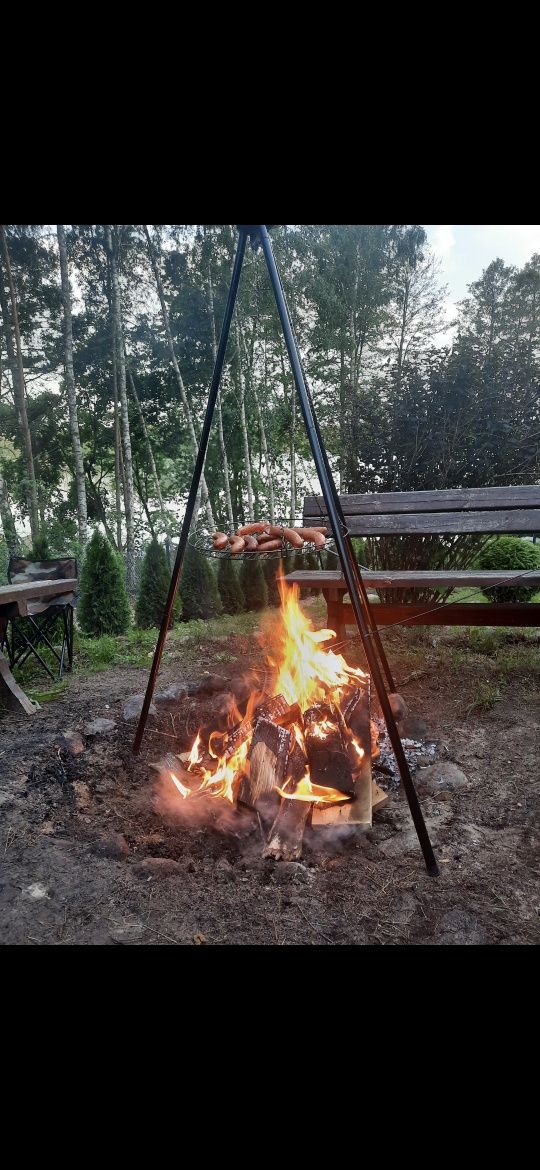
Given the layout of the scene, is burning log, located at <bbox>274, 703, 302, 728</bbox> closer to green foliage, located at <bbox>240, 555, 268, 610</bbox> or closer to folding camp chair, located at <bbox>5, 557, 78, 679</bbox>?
folding camp chair, located at <bbox>5, 557, 78, 679</bbox>

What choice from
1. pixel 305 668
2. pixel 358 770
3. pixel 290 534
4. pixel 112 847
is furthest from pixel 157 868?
pixel 290 534

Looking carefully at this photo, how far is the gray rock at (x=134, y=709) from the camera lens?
336 centimetres

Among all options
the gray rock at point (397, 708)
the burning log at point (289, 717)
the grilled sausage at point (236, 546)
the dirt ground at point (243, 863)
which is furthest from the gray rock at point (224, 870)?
the gray rock at point (397, 708)

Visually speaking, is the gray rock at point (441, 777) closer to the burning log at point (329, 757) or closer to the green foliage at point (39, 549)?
the burning log at point (329, 757)

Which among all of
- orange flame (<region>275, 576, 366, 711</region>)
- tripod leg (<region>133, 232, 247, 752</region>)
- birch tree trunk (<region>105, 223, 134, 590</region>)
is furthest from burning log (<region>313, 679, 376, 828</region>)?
birch tree trunk (<region>105, 223, 134, 590</region>)

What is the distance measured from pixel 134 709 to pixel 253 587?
169 inches

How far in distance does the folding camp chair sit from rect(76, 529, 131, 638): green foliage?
0.85m

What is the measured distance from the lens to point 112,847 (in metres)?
2.17

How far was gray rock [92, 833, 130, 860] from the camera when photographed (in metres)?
2.13

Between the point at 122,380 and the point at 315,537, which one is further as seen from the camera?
the point at 122,380

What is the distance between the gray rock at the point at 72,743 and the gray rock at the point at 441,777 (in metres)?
1.71

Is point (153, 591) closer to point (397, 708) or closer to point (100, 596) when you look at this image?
point (100, 596)
